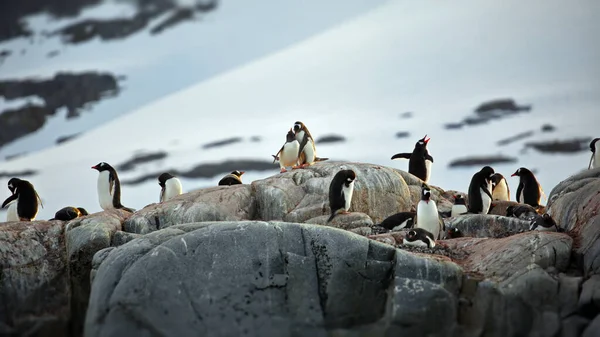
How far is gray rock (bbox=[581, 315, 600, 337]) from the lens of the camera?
10367 mm

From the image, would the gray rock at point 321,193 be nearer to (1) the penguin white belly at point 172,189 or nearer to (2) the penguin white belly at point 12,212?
(1) the penguin white belly at point 172,189

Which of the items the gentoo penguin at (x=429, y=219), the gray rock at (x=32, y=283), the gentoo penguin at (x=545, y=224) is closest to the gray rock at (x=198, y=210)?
the gray rock at (x=32, y=283)

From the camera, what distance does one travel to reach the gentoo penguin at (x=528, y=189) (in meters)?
19.0

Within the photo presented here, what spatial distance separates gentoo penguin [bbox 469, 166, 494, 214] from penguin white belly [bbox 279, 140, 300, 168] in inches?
136

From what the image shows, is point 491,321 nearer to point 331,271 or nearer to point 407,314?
point 407,314

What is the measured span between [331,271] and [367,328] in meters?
0.78

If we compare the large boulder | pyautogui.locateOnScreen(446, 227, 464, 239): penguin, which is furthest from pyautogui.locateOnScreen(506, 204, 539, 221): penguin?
pyautogui.locateOnScreen(446, 227, 464, 239): penguin

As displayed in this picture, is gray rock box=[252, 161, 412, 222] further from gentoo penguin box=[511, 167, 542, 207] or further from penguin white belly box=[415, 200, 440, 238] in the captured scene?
gentoo penguin box=[511, 167, 542, 207]

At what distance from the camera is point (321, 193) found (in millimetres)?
16578

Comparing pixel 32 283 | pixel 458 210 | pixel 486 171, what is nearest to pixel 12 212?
pixel 32 283

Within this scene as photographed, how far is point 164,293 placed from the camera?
10781 mm

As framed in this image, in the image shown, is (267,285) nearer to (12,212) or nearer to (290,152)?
(290,152)

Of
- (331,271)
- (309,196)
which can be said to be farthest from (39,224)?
(331,271)

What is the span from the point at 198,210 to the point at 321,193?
2.13 metres
